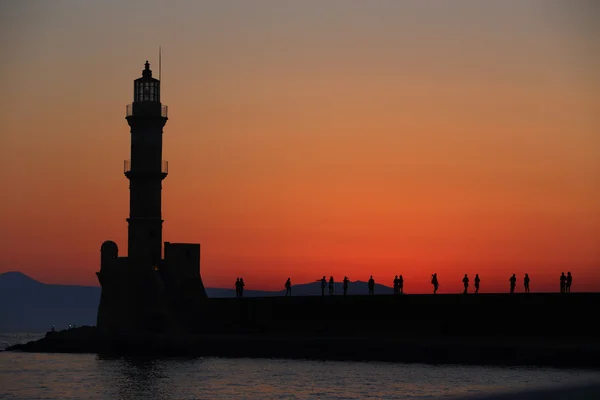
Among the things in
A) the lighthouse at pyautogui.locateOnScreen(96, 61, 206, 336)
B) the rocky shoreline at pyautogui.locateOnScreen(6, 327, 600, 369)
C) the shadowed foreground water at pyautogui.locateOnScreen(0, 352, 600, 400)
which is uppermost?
the lighthouse at pyautogui.locateOnScreen(96, 61, 206, 336)

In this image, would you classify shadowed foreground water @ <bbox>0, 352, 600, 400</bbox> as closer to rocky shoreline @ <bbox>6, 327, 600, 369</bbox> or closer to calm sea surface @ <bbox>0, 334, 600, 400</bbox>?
calm sea surface @ <bbox>0, 334, 600, 400</bbox>

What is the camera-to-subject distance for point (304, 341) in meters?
61.3

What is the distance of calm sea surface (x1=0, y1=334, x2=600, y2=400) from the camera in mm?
46406

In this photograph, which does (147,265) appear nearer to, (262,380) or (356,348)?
(356,348)

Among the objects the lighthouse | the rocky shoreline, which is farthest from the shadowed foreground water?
the lighthouse

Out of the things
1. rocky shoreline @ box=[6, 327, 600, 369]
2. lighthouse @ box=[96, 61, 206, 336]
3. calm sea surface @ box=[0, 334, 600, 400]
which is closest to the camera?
calm sea surface @ box=[0, 334, 600, 400]

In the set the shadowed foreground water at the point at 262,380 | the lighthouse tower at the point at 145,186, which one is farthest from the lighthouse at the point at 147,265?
the shadowed foreground water at the point at 262,380

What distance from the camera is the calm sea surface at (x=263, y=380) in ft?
152

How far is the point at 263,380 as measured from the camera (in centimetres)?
5200

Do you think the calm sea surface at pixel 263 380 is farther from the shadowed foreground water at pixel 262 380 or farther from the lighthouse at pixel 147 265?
the lighthouse at pixel 147 265

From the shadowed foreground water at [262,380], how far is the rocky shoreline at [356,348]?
54.3 inches

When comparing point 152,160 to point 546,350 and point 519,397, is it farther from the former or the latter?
point 519,397

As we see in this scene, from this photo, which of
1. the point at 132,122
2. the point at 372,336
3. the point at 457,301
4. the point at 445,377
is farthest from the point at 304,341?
the point at 132,122

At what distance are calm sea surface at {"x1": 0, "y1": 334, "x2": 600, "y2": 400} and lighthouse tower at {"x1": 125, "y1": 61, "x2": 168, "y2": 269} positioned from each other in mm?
9398
